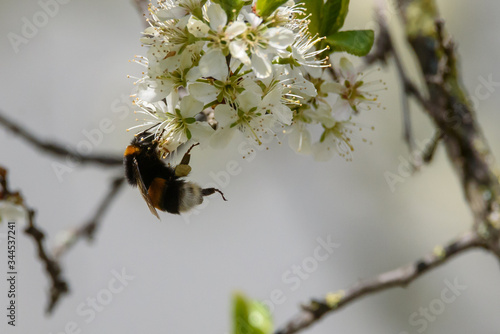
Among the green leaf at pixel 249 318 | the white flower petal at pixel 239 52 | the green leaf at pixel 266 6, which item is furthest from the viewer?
the green leaf at pixel 249 318

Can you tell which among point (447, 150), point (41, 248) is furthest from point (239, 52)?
point (447, 150)

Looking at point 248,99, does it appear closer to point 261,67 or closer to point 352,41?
point 261,67

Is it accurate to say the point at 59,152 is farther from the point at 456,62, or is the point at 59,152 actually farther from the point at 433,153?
the point at 456,62

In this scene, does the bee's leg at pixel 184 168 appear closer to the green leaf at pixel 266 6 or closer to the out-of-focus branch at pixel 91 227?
the green leaf at pixel 266 6

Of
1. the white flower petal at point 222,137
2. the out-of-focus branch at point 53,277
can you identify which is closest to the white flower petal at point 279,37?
the white flower petal at point 222,137

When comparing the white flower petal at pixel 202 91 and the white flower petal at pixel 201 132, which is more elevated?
the white flower petal at pixel 202 91

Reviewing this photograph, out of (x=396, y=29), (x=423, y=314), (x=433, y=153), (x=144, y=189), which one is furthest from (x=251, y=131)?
(x=396, y=29)
